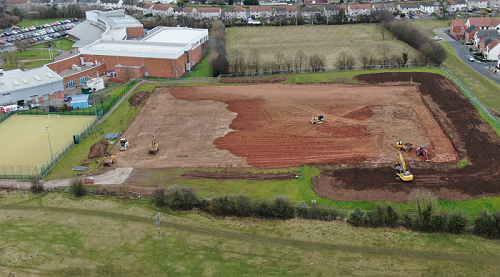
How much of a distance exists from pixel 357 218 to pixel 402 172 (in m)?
7.41

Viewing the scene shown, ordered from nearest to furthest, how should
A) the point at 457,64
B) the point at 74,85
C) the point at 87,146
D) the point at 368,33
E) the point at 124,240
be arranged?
the point at 124,240, the point at 87,146, the point at 74,85, the point at 457,64, the point at 368,33

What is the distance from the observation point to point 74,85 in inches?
2406

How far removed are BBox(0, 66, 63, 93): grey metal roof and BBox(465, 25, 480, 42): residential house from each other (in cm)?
6827

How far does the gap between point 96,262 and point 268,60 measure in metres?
48.9

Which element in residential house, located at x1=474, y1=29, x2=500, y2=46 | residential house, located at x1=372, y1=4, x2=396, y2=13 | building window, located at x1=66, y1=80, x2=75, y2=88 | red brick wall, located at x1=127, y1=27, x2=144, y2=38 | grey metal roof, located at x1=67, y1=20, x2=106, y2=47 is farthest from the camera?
residential house, located at x1=372, y1=4, x2=396, y2=13

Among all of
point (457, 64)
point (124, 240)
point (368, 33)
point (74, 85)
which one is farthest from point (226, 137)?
point (368, 33)

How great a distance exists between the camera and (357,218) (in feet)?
101

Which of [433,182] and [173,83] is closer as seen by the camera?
[433,182]

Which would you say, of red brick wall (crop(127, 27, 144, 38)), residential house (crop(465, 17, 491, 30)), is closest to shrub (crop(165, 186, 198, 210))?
red brick wall (crop(127, 27, 144, 38))

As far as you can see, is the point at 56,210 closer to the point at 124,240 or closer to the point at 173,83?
the point at 124,240

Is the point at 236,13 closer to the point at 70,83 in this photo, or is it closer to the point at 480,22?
the point at 480,22

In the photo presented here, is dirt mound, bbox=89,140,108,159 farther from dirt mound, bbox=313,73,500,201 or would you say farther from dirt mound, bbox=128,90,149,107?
dirt mound, bbox=313,73,500,201

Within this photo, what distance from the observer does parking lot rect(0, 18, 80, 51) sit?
88.3 meters

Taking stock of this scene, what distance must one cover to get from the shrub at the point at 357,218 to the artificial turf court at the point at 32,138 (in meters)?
27.6
